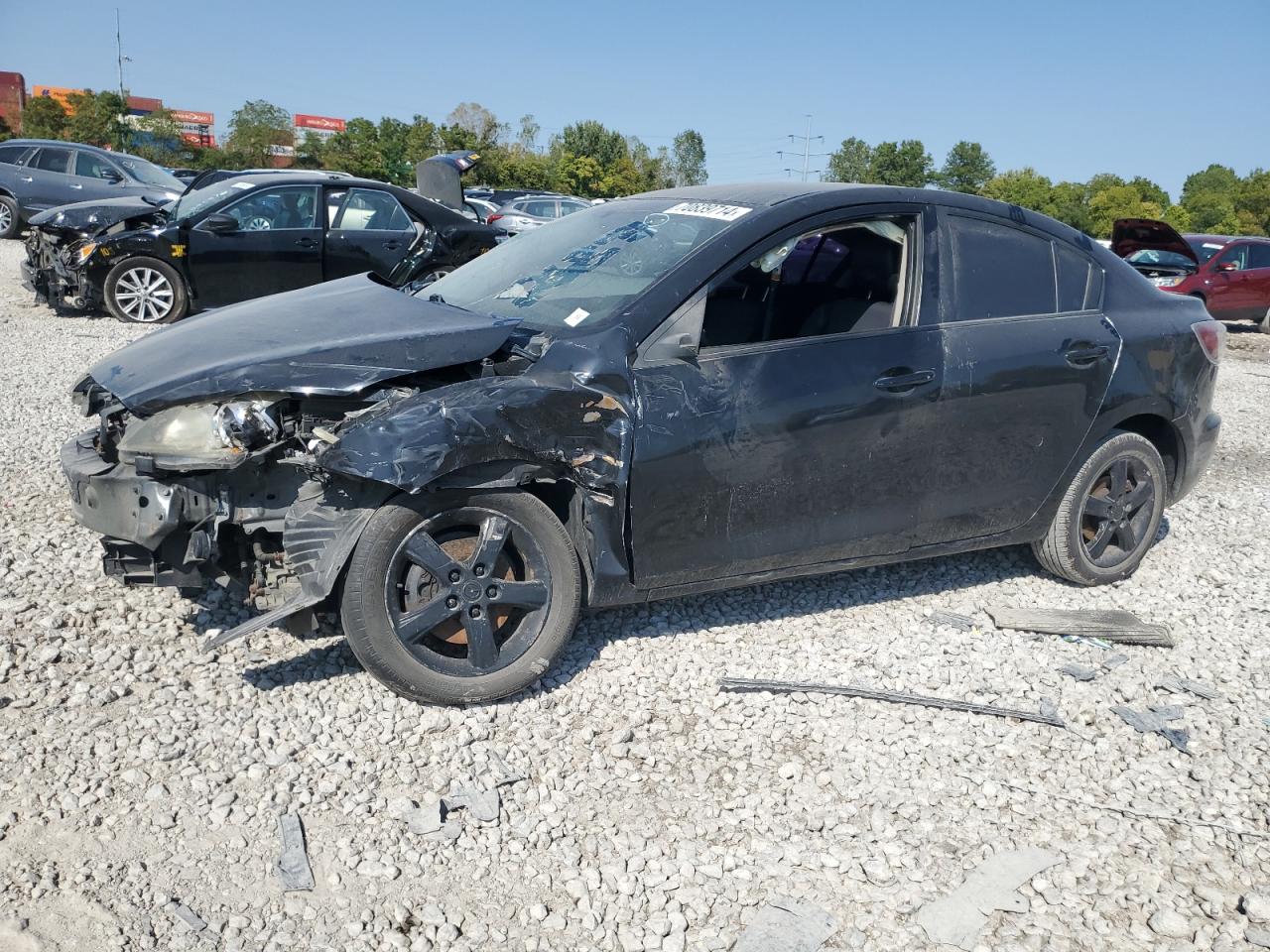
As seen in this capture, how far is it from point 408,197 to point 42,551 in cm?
767

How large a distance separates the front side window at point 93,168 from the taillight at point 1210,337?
680 inches

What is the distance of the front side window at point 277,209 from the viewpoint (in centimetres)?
1067

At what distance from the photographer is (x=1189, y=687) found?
4.06 meters

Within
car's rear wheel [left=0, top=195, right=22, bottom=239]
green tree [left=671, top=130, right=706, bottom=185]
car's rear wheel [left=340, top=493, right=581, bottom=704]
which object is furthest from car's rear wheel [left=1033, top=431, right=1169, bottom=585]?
green tree [left=671, top=130, right=706, bottom=185]

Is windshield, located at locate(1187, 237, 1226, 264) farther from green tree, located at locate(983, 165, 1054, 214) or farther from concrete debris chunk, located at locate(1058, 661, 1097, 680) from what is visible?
green tree, located at locate(983, 165, 1054, 214)

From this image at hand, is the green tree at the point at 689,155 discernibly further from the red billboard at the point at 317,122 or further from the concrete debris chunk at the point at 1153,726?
the concrete debris chunk at the point at 1153,726

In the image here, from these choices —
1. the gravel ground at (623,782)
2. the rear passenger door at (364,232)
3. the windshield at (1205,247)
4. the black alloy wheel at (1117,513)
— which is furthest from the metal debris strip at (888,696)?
the windshield at (1205,247)

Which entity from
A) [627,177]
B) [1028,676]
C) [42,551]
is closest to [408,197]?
[42,551]

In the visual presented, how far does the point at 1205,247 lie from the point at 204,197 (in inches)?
578

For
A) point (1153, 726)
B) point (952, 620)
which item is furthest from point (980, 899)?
point (952, 620)

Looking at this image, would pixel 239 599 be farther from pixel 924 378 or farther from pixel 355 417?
pixel 924 378

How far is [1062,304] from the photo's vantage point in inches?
179

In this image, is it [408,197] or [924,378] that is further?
[408,197]

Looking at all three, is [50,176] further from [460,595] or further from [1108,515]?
[1108,515]
